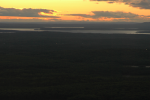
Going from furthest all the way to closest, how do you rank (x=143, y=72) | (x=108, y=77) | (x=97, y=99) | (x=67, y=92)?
(x=143, y=72) → (x=108, y=77) → (x=67, y=92) → (x=97, y=99)

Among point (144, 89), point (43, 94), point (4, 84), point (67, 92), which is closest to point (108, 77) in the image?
point (144, 89)

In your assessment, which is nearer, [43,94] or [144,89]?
[43,94]

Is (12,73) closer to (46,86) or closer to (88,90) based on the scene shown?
(46,86)

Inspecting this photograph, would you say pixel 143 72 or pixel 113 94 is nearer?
pixel 113 94

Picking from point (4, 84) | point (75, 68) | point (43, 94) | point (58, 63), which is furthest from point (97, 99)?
point (58, 63)

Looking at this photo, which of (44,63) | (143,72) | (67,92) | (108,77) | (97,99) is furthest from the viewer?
(44,63)

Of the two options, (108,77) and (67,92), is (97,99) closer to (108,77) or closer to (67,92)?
(67,92)

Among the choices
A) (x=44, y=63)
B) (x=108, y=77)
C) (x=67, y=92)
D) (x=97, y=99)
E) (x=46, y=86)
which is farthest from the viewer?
(x=44, y=63)

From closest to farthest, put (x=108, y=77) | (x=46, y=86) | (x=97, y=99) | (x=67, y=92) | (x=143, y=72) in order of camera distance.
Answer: (x=97, y=99) < (x=67, y=92) < (x=46, y=86) < (x=108, y=77) < (x=143, y=72)
